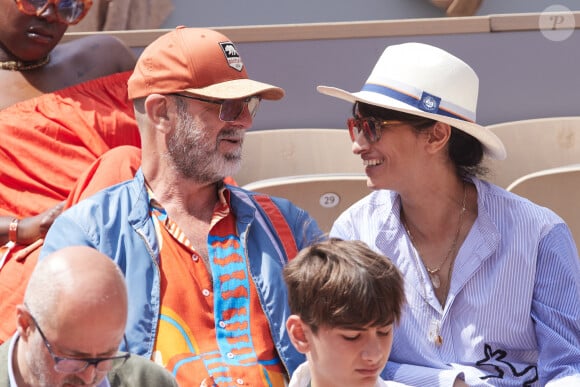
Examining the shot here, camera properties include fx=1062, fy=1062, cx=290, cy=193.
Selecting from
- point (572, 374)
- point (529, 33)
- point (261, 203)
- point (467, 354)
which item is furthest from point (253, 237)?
point (529, 33)

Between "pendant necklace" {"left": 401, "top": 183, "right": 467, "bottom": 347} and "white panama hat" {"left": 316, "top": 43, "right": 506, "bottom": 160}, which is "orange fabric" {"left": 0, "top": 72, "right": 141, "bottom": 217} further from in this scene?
"pendant necklace" {"left": 401, "top": 183, "right": 467, "bottom": 347}

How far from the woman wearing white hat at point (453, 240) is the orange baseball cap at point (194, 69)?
0.28 m

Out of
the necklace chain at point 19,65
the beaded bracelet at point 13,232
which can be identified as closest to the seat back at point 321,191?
the beaded bracelet at point 13,232

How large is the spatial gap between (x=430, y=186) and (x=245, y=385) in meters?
0.72

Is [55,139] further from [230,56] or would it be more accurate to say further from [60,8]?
[230,56]

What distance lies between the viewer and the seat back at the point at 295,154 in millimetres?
3840

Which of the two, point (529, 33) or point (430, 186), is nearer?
point (430, 186)

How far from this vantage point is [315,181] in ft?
10.5

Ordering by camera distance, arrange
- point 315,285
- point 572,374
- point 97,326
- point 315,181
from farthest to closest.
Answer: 1. point 315,181
2. point 572,374
3. point 315,285
4. point 97,326

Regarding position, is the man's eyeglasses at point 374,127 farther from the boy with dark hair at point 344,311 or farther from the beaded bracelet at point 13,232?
the beaded bracelet at point 13,232

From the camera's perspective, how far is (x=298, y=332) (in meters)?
2.36

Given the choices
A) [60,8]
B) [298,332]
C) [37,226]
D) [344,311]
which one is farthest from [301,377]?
[60,8]

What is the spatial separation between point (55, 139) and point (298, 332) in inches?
49.3

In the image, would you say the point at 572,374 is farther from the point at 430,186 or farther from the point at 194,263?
the point at 194,263
